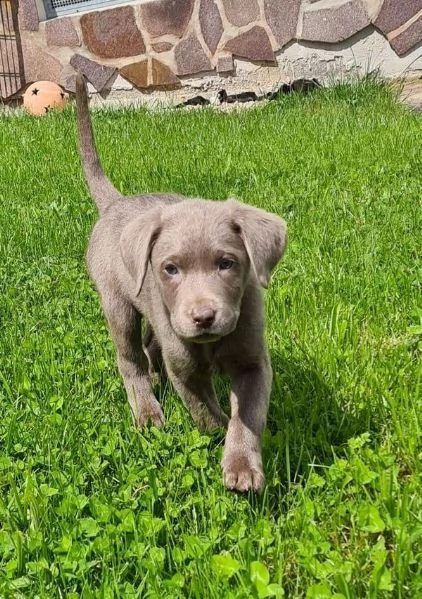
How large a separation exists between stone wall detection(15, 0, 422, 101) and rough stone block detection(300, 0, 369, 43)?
0.01m

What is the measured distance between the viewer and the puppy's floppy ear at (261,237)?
248cm

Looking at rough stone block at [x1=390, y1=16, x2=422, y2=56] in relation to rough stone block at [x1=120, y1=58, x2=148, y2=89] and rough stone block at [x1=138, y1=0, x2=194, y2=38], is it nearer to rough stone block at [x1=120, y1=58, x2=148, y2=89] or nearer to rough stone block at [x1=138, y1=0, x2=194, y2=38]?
rough stone block at [x1=138, y1=0, x2=194, y2=38]

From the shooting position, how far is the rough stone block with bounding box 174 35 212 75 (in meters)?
9.70

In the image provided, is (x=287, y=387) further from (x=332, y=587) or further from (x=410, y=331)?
(x=332, y=587)

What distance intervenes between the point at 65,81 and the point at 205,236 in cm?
875

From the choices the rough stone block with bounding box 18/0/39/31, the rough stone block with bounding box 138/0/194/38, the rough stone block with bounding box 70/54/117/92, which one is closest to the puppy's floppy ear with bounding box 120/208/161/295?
the rough stone block with bounding box 138/0/194/38

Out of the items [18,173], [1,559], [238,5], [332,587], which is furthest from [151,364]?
[238,5]

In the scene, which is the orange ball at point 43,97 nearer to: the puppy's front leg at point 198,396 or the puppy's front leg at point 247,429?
the puppy's front leg at point 198,396

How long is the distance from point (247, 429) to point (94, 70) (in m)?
8.79

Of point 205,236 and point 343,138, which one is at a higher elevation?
point 205,236

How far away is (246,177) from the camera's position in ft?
19.2

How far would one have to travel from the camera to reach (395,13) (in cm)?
831

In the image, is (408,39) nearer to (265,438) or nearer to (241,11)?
(241,11)

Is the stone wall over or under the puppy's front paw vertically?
over
